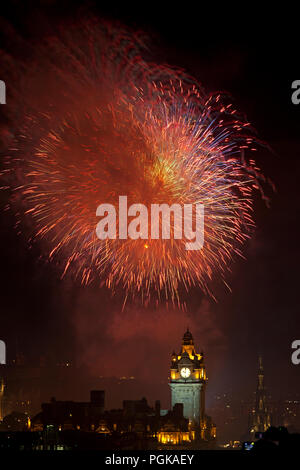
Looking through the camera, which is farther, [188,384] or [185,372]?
[185,372]

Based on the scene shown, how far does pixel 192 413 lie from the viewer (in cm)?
14262

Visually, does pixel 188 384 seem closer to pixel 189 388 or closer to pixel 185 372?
pixel 189 388

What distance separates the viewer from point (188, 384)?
468ft

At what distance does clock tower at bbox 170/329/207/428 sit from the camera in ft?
468

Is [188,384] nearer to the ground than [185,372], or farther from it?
nearer to the ground

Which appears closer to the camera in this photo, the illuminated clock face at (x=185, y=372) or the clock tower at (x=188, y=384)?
the clock tower at (x=188, y=384)

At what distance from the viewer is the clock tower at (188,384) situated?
5615 inches

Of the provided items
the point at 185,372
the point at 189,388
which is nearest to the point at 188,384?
the point at 189,388

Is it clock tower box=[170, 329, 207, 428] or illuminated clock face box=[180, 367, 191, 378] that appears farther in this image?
illuminated clock face box=[180, 367, 191, 378]

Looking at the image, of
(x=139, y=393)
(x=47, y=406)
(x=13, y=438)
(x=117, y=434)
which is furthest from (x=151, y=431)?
(x=139, y=393)
